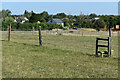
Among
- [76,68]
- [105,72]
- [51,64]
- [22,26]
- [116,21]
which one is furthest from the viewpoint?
[116,21]

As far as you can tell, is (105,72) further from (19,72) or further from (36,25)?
(36,25)

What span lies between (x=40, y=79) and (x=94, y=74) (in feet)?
6.81

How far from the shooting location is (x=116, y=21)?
286ft

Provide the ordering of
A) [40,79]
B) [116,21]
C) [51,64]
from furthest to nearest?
[116,21]
[51,64]
[40,79]

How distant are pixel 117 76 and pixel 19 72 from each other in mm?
3317

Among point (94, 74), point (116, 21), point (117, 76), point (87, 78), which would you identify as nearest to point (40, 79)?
point (87, 78)

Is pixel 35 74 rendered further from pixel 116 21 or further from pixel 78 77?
pixel 116 21

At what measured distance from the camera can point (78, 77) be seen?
8.18m

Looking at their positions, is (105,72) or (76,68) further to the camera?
(76,68)

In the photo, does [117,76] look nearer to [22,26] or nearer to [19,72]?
[19,72]

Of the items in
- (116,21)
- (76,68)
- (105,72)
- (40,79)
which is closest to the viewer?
(40,79)

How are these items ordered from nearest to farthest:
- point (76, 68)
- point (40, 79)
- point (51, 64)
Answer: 1. point (40, 79)
2. point (76, 68)
3. point (51, 64)

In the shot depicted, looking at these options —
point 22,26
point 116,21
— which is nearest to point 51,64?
point 22,26

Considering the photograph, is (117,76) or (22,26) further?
(22,26)
